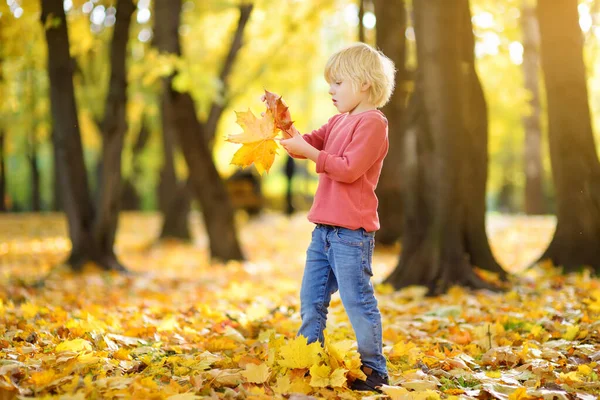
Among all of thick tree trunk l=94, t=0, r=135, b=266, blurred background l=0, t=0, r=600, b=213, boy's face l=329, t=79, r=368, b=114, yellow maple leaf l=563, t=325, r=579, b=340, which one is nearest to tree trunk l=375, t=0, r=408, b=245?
→ blurred background l=0, t=0, r=600, b=213

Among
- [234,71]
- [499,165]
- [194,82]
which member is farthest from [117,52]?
[499,165]

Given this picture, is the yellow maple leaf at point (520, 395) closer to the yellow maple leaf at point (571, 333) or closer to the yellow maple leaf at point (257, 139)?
the yellow maple leaf at point (571, 333)

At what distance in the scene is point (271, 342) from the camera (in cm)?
383

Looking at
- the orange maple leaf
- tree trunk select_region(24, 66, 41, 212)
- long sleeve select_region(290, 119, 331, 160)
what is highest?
tree trunk select_region(24, 66, 41, 212)

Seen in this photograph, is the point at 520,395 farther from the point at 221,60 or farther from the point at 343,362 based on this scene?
the point at 221,60

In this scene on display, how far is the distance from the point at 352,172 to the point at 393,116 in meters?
8.93

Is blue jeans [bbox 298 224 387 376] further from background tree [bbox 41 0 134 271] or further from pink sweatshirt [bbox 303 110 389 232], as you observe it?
background tree [bbox 41 0 134 271]

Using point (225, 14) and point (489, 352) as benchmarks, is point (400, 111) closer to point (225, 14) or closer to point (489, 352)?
point (225, 14)

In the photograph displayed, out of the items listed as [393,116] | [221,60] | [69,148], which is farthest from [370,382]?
[221,60]

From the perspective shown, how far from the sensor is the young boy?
3400mm

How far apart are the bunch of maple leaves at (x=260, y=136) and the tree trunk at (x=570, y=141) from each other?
16.7ft

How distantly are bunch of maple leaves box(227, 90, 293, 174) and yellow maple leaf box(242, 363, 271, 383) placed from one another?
978mm

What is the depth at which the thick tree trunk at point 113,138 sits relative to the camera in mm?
9281

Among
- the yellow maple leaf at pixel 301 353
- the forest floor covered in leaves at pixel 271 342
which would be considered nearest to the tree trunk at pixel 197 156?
the forest floor covered in leaves at pixel 271 342
